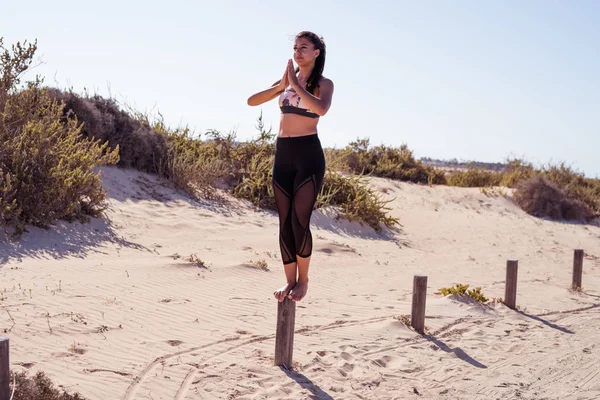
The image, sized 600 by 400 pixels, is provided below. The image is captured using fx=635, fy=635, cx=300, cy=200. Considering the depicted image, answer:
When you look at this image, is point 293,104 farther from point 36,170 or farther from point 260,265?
point 36,170

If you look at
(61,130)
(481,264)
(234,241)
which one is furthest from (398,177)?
(61,130)

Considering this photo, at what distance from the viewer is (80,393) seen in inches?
171

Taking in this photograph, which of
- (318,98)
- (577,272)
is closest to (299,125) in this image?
(318,98)

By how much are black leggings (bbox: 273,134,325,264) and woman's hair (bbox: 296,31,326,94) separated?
0.39 metres

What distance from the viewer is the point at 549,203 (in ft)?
61.9

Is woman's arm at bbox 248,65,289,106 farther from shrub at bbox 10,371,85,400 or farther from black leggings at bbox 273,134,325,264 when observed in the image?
shrub at bbox 10,371,85,400

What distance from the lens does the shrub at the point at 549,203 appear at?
1881 cm

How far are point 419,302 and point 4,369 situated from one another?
429cm

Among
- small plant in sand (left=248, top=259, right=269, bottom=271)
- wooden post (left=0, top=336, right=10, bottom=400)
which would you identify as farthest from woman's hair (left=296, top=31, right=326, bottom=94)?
small plant in sand (left=248, top=259, right=269, bottom=271)

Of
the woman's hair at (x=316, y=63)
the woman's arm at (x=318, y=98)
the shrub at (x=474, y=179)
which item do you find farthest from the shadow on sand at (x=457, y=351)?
the shrub at (x=474, y=179)

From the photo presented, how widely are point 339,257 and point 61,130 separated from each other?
5309mm

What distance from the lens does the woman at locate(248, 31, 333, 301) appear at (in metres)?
4.96

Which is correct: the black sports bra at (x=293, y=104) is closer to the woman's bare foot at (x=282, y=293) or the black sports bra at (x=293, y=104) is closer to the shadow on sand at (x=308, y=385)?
the woman's bare foot at (x=282, y=293)

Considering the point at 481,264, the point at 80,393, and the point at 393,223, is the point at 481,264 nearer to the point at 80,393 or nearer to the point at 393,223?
the point at 393,223
